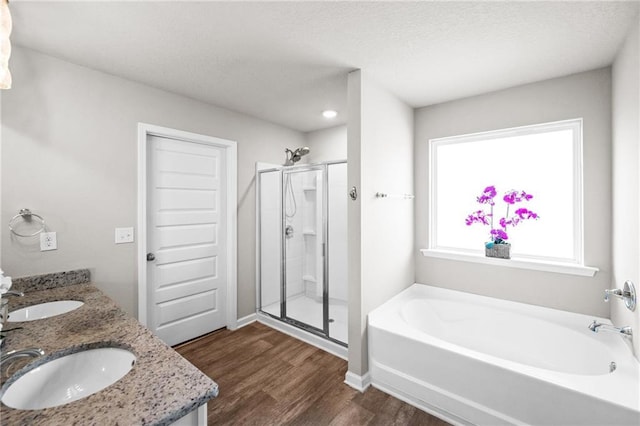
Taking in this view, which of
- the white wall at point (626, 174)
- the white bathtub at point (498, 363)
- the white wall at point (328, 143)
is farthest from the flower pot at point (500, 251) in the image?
the white wall at point (328, 143)

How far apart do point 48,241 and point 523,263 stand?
3618 mm

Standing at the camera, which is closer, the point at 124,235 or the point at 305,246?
the point at 124,235

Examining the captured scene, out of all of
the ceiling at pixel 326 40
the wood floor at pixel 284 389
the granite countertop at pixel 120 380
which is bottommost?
the wood floor at pixel 284 389

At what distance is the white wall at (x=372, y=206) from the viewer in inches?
83.4

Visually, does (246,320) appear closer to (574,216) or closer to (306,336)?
(306,336)

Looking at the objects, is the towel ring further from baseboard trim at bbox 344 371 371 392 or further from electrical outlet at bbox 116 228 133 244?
baseboard trim at bbox 344 371 371 392

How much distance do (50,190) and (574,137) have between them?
3923 millimetres

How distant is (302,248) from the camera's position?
318 cm

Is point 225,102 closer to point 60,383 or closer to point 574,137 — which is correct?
point 60,383

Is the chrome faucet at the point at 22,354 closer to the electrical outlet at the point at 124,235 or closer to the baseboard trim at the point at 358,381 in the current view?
the electrical outlet at the point at 124,235

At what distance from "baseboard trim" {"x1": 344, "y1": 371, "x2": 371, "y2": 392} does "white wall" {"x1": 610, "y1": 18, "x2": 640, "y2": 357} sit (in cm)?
161

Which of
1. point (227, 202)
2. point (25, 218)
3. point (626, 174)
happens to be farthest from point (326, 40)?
point (25, 218)

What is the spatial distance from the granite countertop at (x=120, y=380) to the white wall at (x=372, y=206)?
1.42 meters

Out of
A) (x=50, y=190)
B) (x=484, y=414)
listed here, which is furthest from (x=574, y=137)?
(x=50, y=190)
